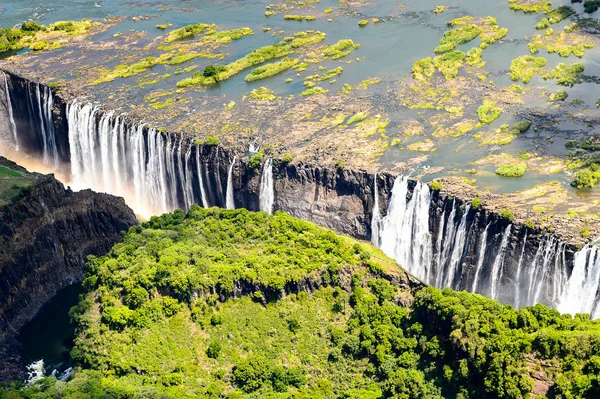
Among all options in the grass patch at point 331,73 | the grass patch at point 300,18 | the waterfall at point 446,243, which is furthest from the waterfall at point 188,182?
the grass patch at point 300,18

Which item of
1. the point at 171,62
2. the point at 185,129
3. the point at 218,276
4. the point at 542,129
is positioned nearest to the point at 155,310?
the point at 218,276

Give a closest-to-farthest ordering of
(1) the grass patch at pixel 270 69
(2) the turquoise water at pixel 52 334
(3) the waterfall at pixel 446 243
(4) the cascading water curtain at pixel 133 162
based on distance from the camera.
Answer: (2) the turquoise water at pixel 52 334 → (3) the waterfall at pixel 446 243 → (4) the cascading water curtain at pixel 133 162 → (1) the grass patch at pixel 270 69

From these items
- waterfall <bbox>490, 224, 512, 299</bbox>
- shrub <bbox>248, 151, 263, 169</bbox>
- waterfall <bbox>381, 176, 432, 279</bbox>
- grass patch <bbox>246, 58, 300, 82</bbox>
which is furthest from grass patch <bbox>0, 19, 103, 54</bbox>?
waterfall <bbox>490, 224, 512, 299</bbox>

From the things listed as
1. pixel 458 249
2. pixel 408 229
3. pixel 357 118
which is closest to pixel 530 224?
pixel 458 249

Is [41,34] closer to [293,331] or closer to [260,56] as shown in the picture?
[260,56]

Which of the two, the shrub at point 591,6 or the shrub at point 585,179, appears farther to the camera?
the shrub at point 591,6

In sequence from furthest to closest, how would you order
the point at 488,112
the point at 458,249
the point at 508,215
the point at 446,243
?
the point at 488,112 → the point at 446,243 → the point at 458,249 → the point at 508,215

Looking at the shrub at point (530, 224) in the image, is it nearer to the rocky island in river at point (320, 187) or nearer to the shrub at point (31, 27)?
the rocky island in river at point (320, 187)
